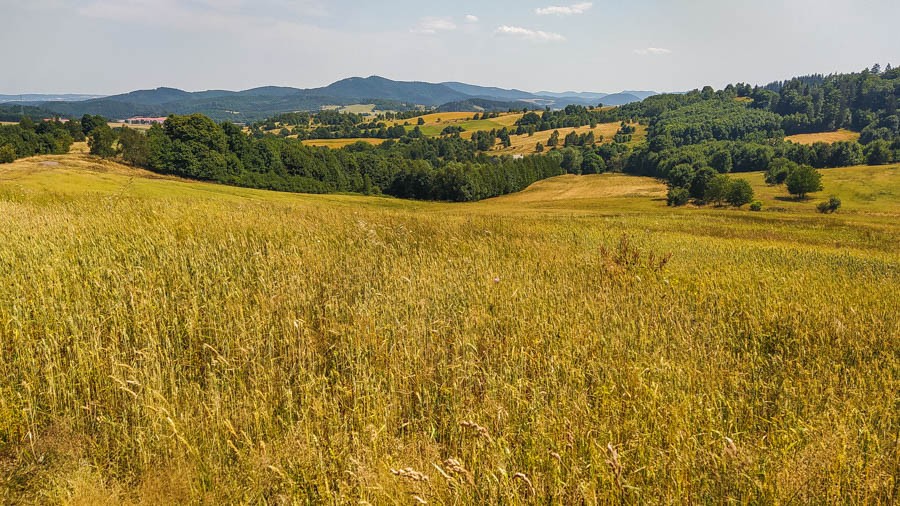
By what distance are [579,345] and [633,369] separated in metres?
0.68

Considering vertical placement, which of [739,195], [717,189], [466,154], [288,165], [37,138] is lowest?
[739,195]

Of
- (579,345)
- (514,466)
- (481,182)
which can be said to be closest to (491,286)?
(579,345)

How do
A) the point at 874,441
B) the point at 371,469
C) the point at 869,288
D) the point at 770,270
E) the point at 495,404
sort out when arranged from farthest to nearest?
the point at 770,270 < the point at 869,288 < the point at 495,404 < the point at 874,441 < the point at 371,469

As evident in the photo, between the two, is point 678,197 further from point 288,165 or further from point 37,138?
point 37,138

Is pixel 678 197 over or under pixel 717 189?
under

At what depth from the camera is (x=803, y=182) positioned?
87.1 metres

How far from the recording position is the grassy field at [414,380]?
2.92 m

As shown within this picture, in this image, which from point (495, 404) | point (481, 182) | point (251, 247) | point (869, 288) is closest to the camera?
point (495, 404)

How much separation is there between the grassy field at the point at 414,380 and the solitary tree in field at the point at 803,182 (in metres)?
102

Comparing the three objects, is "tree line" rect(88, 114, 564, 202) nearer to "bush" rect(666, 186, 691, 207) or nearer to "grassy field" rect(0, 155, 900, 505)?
"bush" rect(666, 186, 691, 207)

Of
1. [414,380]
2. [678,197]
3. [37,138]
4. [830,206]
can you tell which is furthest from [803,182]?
[37,138]

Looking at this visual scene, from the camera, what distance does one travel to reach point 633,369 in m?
4.29

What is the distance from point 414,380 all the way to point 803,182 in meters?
110

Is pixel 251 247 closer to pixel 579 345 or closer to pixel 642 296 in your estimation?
pixel 579 345
